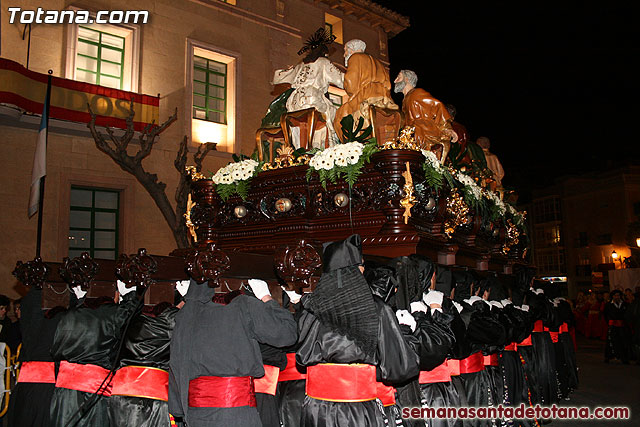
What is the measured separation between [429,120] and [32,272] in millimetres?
4910

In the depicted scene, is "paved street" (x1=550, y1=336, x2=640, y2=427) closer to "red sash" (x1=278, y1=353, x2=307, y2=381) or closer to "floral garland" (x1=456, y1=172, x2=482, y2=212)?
"floral garland" (x1=456, y1=172, x2=482, y2=212)

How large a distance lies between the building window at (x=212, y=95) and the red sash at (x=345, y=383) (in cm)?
1131

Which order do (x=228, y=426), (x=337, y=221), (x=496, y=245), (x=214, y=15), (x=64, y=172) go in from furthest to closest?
1. (x=214, y=15)
2. (x=64, y=172)
3. (x=496, y=245)
4. (x=337, y=221)
5. (x=228, y=426)

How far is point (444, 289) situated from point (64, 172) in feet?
32.2

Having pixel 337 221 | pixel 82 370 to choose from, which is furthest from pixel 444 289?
pixel 82 370

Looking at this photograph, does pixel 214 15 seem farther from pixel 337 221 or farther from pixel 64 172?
pixel 337 221

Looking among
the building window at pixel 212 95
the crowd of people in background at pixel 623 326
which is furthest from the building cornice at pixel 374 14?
the crowd of people in background at pixel 623 326

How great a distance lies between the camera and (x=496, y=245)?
9141 millimetres

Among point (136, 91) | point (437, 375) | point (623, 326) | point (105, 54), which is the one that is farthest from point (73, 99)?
point (623, 326)

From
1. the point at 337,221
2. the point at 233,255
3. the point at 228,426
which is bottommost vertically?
the point at 228,426

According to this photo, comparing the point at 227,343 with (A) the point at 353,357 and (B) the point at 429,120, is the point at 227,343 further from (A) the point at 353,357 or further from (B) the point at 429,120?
(B) the point at 429,120

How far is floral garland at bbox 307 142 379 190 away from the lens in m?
5.59

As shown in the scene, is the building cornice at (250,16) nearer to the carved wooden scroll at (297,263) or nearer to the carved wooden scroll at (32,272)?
the carved wooden scroll at (32,272)

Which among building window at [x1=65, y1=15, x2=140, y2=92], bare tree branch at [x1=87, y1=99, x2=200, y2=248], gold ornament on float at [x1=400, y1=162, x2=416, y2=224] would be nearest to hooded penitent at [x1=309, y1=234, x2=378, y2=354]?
gold ornament on float at [x1=400, y1=162, x2=416, y2=224]
